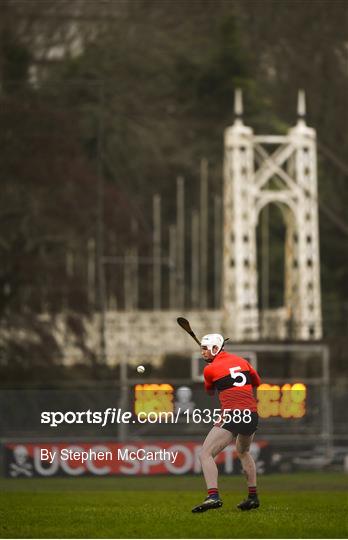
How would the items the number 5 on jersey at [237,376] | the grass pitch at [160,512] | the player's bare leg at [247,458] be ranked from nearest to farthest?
the grass pitch at [160,512]
the number 5 on jersey at [237,376]
the player's bare leg at [247,458]

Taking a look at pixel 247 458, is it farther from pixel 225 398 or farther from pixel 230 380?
pixel 230 380

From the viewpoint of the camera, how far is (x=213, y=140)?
99.2 m

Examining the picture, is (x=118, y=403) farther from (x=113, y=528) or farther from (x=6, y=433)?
(x=113, y=528)

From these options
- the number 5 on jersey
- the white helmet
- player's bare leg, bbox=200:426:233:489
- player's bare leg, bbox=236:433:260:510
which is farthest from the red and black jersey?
player's bare leg, bbox=236:433:260:510

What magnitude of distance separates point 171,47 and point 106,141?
16.2 m

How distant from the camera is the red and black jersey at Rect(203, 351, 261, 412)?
22.2m

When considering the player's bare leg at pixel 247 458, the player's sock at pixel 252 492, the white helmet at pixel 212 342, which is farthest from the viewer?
the player's sock at pixel 252 492

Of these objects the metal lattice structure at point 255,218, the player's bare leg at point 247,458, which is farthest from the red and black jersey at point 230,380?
the metal lattice structure at point 255,218

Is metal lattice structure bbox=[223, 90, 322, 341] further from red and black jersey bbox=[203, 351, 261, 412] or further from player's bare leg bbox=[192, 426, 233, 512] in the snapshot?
red and black jersey bbox=[203, 351, 261, 412]

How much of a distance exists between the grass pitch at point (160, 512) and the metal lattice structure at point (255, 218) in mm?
36989

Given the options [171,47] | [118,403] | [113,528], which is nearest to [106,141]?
[171,47]

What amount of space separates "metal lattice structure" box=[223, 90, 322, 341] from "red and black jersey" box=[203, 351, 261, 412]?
160ft

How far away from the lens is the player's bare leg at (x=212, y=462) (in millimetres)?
22375

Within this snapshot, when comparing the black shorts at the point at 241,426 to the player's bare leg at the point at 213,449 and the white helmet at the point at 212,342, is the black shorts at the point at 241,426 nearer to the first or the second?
the player's bare leg at the point at 213,449
